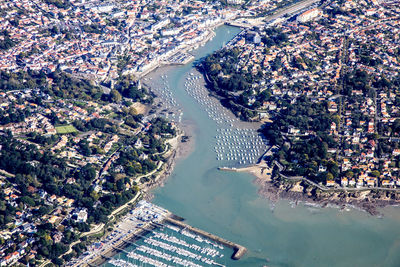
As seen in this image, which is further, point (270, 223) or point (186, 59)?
point (186, 59)

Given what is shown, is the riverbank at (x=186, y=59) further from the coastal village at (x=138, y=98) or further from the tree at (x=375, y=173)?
the tree at (x=375, y=173)

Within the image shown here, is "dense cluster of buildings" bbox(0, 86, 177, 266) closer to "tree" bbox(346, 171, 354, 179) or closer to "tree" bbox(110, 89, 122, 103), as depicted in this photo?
"tree" bbox(110, 89, 122, 103)

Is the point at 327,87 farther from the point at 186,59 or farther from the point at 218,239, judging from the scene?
the point at 218,239

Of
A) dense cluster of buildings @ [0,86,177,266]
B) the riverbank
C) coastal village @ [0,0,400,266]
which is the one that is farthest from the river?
the riverbank

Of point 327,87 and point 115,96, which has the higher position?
point 115,96

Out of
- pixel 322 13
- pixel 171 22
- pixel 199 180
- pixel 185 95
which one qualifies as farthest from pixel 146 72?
pixel 322 13

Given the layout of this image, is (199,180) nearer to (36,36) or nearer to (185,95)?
(185,95)

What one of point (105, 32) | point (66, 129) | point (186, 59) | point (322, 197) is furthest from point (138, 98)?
point (322, 197)
